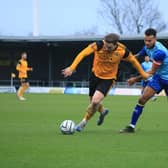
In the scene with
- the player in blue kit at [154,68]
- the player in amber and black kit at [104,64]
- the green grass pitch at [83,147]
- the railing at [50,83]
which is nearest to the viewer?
the green grass pitch at [83,147]

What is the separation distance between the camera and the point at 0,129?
12.6 metres

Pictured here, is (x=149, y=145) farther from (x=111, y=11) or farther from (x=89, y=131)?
(x=111, y=11)

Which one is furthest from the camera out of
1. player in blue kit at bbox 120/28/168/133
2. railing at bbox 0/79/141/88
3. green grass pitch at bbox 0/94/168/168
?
railing at bbox 0/79/141/88

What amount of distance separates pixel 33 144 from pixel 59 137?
1313 mm

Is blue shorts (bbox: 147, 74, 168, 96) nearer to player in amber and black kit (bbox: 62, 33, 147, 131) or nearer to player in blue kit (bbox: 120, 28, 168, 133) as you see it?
player in blue kit (bbox: 120, 28, 168, 133)

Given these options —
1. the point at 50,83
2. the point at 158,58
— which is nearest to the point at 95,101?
the point at 158,58

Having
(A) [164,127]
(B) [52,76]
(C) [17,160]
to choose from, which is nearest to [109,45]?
(A) [164,127]

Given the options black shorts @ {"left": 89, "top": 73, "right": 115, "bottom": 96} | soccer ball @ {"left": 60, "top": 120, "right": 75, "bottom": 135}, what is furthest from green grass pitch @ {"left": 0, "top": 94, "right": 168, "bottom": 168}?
black shorts @ {"left": 89, "top": 73, "right": 115, "bottom": 96}

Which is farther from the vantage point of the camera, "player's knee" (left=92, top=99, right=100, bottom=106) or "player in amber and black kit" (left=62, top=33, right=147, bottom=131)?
"player's knee" (left=92, top=99, right=100, bottom=106)

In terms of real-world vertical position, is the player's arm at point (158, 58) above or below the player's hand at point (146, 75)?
above

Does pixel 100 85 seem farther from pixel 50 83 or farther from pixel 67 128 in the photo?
pixel 50 83

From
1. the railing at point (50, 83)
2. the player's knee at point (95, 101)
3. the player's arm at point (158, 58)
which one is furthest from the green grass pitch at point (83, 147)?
the railing at point (50, 83)

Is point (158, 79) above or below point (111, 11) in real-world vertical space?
above

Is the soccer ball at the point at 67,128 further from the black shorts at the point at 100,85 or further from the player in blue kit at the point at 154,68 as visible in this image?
the player in blue kit at the point at 154,68
